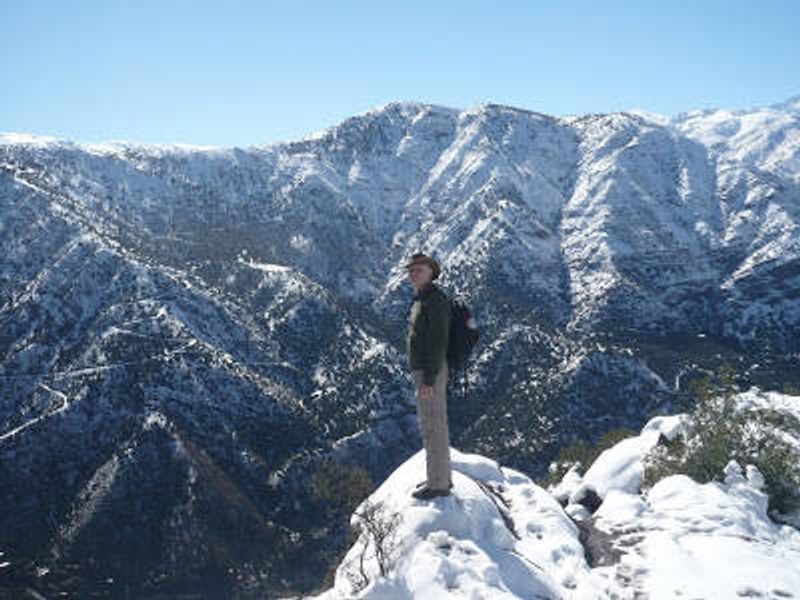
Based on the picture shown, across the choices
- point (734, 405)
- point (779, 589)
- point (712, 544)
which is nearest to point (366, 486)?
point (712, 544)

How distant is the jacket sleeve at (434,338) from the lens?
75.7ft

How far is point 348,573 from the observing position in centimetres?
2294

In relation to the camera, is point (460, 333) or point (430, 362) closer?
point (430, 362)

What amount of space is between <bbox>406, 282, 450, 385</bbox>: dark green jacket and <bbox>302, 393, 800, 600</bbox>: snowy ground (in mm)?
3771

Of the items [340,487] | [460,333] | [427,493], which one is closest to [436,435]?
[427,493]

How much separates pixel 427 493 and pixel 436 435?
161 cm

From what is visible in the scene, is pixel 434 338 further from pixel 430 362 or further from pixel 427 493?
pixel 427 493

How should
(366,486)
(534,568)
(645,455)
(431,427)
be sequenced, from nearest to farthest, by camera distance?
(534,568), (431,427), (366,486), (645,455)

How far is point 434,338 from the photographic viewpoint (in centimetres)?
2317

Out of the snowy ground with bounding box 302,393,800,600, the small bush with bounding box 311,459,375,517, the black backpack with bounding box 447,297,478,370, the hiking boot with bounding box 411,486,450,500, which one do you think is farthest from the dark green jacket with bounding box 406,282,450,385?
the small bush with bounding box 311,459,375,517

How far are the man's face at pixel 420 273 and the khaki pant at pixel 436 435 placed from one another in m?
2.24

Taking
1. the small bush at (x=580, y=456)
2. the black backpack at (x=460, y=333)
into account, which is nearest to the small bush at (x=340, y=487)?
the black backpack at (x=460, y=333)

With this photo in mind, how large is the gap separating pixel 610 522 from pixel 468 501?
5.42 meters

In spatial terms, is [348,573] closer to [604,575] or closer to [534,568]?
[534,568]
